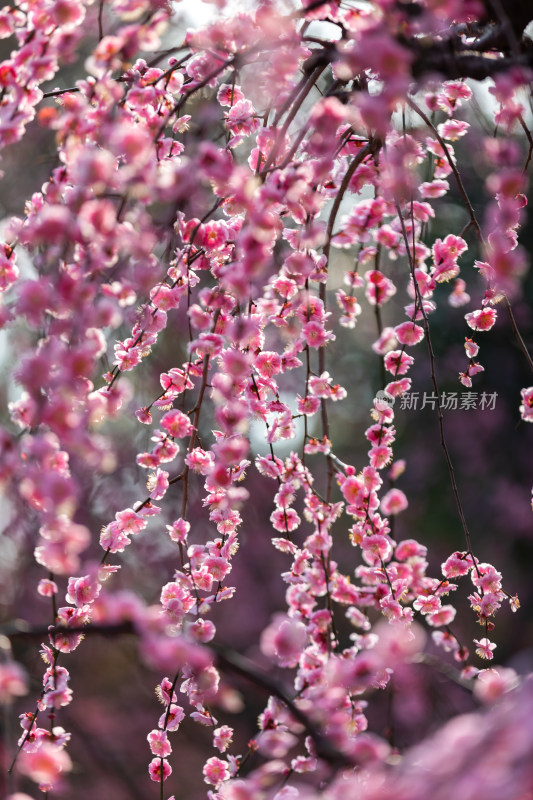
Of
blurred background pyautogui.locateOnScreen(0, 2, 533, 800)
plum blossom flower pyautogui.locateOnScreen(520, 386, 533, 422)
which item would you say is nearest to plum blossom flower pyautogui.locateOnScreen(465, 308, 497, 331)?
plum blossom flower pyautogui.locateOnScreen(520, 386, 533, 422)

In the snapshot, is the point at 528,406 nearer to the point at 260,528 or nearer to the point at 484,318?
the point at 484,318

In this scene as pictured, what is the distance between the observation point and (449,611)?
5.23 ft

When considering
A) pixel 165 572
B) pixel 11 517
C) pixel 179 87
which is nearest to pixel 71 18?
pixel 179 87

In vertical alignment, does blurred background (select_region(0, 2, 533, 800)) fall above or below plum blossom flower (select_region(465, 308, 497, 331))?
below

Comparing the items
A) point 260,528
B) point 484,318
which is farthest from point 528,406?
point 260,528

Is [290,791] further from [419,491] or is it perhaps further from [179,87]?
[419,491]

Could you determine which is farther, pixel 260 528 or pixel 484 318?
pixel 260 528

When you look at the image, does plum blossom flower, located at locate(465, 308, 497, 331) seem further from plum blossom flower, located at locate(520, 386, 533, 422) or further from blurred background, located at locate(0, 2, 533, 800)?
blurred background, located at locate(0, 2, 533, 800)

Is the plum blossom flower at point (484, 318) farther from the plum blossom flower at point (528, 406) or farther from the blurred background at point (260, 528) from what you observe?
the blurred background at point (260, 528)

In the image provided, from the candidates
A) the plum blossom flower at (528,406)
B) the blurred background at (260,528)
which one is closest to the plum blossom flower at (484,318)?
the plum blossom flower at (528,406)

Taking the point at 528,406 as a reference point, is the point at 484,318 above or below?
above

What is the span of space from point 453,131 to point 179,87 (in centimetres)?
60

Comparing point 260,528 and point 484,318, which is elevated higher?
point 484,318

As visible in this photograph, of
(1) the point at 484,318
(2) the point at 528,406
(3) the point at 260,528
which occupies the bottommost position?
(3) the point at 260,528
